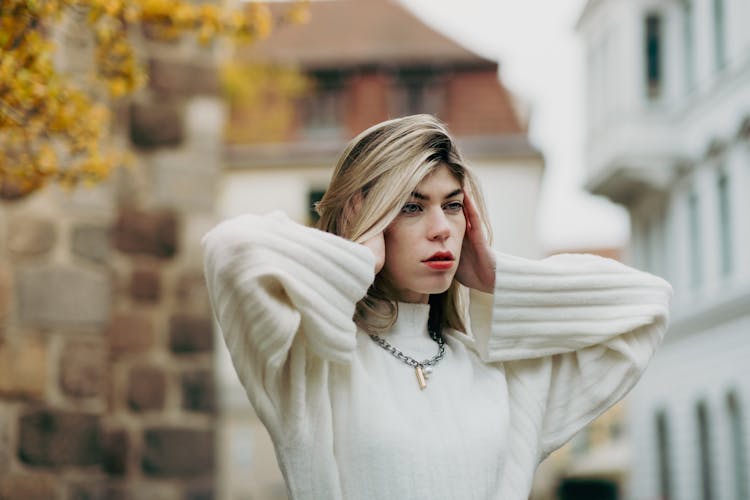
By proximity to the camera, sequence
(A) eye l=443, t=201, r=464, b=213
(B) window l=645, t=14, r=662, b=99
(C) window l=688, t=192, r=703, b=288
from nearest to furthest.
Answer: (A) eye l=443, t=201, r=464, b=213 < (C) window l=688, t=192, r=703, b=288 < (B) window l=645, t=14, r=662, b=99

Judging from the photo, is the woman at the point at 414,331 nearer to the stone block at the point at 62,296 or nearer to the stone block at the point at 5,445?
the stone block at the point at 5,445

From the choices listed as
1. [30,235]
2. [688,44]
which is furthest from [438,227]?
[688,44]

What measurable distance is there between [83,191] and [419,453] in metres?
4.95

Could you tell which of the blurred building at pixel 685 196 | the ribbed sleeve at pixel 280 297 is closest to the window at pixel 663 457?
the blurred building at pixel 685 196

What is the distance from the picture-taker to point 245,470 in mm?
31906

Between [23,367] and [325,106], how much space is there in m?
28.6

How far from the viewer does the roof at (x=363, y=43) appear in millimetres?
35156

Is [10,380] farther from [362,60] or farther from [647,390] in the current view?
[362,60]

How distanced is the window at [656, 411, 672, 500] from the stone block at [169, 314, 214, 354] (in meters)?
20.7

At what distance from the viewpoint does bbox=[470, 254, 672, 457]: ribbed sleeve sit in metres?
3.34

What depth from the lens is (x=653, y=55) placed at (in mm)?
29812

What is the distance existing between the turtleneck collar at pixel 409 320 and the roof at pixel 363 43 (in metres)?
30.9

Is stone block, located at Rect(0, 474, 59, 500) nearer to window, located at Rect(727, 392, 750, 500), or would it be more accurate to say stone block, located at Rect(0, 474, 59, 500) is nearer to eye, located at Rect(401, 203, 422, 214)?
eye, located at Rect(401, 203, 422, 214)

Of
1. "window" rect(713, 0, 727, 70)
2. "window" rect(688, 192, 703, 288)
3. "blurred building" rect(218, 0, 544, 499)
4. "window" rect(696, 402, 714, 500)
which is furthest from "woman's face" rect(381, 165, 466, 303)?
"blurred building" rect(218, 0, 544, 499)
